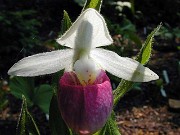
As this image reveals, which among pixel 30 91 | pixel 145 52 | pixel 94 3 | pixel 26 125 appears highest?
pixel 94 3

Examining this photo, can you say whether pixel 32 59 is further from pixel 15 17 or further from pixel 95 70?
pixel 15 17

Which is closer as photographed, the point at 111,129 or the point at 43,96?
the point at 111,129

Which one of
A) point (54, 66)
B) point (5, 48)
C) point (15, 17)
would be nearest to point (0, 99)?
point (5, 48)

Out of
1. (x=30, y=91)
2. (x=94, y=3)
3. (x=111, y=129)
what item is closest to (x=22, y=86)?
(x=30, y=91)

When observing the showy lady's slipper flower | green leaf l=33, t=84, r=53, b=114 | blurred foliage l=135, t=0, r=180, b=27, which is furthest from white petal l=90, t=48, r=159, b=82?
blurred foliage l=135, t=0, r=180, b=27

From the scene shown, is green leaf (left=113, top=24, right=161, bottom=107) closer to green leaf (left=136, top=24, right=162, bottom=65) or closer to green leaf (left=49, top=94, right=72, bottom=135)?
green leaf (left=136, top=24, right=162, bottom=65)

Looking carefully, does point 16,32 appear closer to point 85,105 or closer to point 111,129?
point 111,129

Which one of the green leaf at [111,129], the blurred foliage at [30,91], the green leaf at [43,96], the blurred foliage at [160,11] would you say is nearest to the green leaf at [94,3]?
the green leaf at [111,129]
